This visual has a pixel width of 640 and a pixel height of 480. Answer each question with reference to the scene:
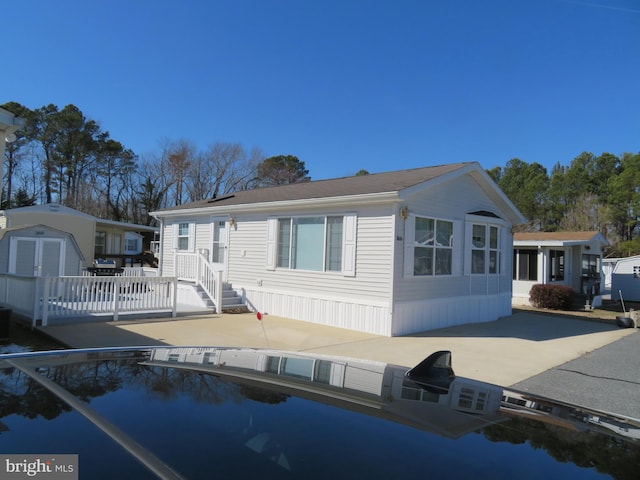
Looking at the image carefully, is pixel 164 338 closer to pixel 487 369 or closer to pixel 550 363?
pixel 487 369

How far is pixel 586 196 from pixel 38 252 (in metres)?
41.2

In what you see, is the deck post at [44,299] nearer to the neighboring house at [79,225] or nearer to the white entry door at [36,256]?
the white entry door at [36,256]

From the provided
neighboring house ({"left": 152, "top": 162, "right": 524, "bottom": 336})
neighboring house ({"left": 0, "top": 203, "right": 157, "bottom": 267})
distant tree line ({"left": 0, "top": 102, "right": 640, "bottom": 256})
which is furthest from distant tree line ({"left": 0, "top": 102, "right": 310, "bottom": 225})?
neighboring house ({"left": 152, "top": 162, "right": 524, "bottom": 336})

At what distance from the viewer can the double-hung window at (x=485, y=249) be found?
11852 mm

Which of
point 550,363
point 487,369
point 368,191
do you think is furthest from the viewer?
point 368,191

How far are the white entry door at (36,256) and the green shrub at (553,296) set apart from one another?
16755mm

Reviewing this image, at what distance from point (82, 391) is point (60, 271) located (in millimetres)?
13350

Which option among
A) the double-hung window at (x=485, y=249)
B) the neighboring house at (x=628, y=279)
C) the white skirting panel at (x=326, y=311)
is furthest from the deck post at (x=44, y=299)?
the neighboring house at (x=628, y=279)

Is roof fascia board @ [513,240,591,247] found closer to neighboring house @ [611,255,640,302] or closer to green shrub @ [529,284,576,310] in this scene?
green shrub @ [529,284,576,310]

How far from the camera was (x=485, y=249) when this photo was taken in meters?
12.2

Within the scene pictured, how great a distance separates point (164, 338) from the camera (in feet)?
26.6

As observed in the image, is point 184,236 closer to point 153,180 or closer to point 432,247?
point 432,247

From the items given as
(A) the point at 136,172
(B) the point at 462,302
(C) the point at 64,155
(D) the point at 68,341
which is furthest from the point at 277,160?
(D) the point at 68,341

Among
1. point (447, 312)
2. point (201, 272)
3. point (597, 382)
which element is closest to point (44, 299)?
point (201, 272)
